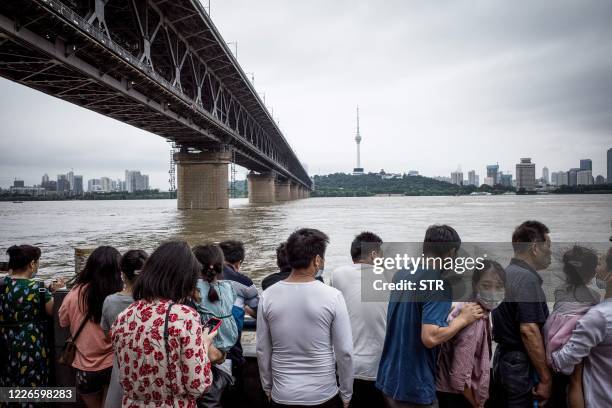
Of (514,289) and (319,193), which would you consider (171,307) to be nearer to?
(514,289)

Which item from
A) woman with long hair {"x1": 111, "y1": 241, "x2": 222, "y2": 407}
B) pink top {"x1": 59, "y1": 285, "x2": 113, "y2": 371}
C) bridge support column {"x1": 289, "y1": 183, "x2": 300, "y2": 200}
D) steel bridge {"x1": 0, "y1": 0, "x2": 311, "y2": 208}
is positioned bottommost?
pink top {"x1": 59, "y1": 285, "x2": 113, "y2": 371}

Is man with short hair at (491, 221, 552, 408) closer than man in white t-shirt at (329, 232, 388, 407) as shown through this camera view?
Yes

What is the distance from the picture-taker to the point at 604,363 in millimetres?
2318

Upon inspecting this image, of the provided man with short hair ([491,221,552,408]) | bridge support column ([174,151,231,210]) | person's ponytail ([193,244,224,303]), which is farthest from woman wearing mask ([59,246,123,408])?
bridge support column ([174,151,231,210])

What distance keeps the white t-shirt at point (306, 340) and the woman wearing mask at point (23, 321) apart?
1.89 m

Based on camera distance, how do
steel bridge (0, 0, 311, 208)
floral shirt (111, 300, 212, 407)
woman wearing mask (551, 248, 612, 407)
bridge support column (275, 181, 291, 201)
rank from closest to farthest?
1. floral shirt (111, 300, 212, 407)
2. woman wearing mask (551, 248, 612, 407)
3. steel bridge (0, 0, 311, 208)
4. bridge support column (275, 181, 291, 201)

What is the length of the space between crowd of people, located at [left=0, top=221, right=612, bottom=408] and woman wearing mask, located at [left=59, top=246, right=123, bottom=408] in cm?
2

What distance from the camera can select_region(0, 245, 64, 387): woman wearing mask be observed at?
3.06 meters

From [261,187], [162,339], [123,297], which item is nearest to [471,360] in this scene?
[162,339]

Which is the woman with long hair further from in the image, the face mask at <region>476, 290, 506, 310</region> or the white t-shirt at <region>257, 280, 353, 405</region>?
the face mask at <region>476, 290, 506, 310</region>

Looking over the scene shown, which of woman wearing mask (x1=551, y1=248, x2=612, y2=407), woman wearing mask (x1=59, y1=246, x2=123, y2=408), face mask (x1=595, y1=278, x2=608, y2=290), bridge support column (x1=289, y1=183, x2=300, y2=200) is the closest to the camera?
woman wearing mask (x1=551, y1=248, x2=612, y2=407)

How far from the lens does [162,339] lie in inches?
79.4

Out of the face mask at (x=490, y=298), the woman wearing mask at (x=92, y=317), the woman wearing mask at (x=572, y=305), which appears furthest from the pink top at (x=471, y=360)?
the woman wearing mask at (x=92, y=317)

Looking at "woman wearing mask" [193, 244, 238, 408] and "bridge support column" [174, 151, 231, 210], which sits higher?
"bridge support column" [174, 151, 231, 210]
